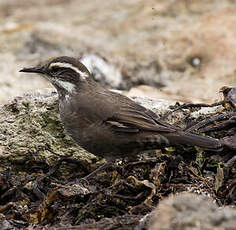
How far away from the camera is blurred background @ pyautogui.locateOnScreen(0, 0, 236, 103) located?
9961 millimetres

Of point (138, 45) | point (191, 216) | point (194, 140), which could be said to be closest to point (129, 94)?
point (138, 45)

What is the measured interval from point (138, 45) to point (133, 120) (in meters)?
4.15

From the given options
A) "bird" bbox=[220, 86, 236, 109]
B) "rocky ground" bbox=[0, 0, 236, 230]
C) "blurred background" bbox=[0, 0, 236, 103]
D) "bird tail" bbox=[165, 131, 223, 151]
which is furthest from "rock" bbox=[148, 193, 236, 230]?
"blurred background" bbox=[0, 0, 236, 103]

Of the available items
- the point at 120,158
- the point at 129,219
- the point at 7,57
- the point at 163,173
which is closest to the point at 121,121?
the point at 120,158

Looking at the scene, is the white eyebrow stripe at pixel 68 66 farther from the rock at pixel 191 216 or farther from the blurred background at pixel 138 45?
the rock at pixel 191 216

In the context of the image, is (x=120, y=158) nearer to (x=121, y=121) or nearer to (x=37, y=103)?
(x=121, y=121)

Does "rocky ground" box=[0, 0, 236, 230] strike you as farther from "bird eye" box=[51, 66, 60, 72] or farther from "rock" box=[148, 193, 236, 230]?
"bird eye" box=[51, 66, 60, 72]

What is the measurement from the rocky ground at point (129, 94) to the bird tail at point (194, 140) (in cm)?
16

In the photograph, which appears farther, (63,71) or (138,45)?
(138,45)

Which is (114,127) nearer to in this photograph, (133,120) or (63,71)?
(133,120)

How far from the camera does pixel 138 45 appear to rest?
11.0 metres

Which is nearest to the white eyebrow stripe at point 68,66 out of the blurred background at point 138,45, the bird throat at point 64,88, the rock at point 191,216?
the bird throat at point 64,88

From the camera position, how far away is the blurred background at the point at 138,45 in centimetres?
996

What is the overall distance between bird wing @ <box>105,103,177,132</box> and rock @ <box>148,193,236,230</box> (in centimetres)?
277
